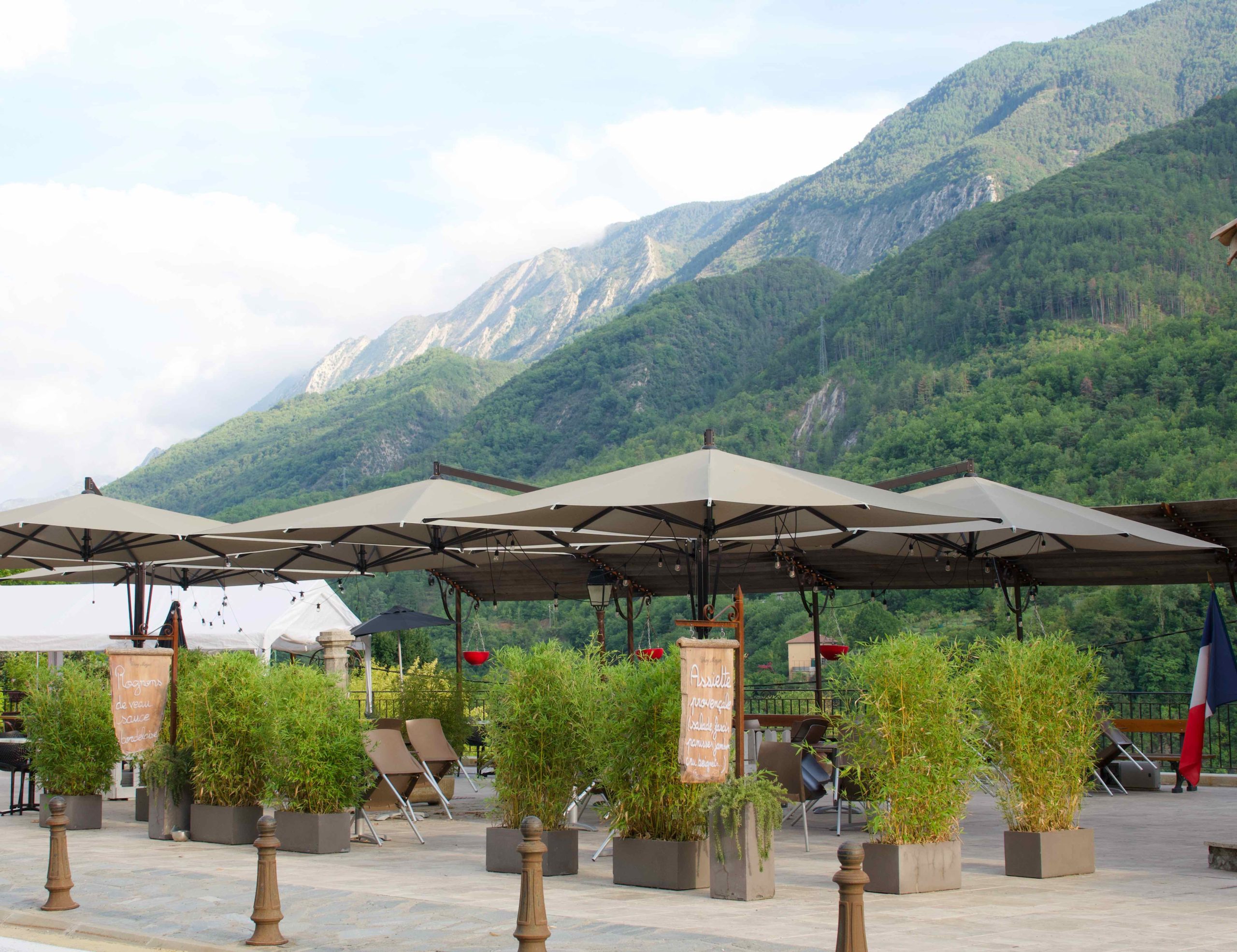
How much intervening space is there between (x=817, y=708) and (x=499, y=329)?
7147 inches

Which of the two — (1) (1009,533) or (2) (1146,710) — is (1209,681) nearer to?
(1) (1009,533)

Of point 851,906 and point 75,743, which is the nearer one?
point 851,906

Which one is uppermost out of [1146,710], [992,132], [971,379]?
[992,132]

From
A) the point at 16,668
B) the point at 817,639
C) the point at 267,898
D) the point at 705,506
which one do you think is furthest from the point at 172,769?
the point at 16,668

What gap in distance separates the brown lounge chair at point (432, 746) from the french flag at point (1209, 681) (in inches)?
202

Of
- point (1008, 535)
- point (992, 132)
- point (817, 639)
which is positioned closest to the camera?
point (1008, 535)

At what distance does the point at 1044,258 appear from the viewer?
5662 centimetres

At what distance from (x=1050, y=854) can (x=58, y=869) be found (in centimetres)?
498

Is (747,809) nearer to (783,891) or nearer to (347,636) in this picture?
(783,891)

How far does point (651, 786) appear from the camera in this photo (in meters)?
6.02

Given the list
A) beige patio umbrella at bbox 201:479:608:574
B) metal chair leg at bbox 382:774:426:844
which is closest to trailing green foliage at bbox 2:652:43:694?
beige patio umbrella at bbox 201:479:608:574

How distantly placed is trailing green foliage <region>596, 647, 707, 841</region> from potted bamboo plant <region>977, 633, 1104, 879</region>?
1597 millimetres

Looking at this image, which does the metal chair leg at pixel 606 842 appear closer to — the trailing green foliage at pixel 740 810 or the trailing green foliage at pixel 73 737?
the trailing green foliage at pixel 740 810

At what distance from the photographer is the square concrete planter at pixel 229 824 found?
7.89 meters
